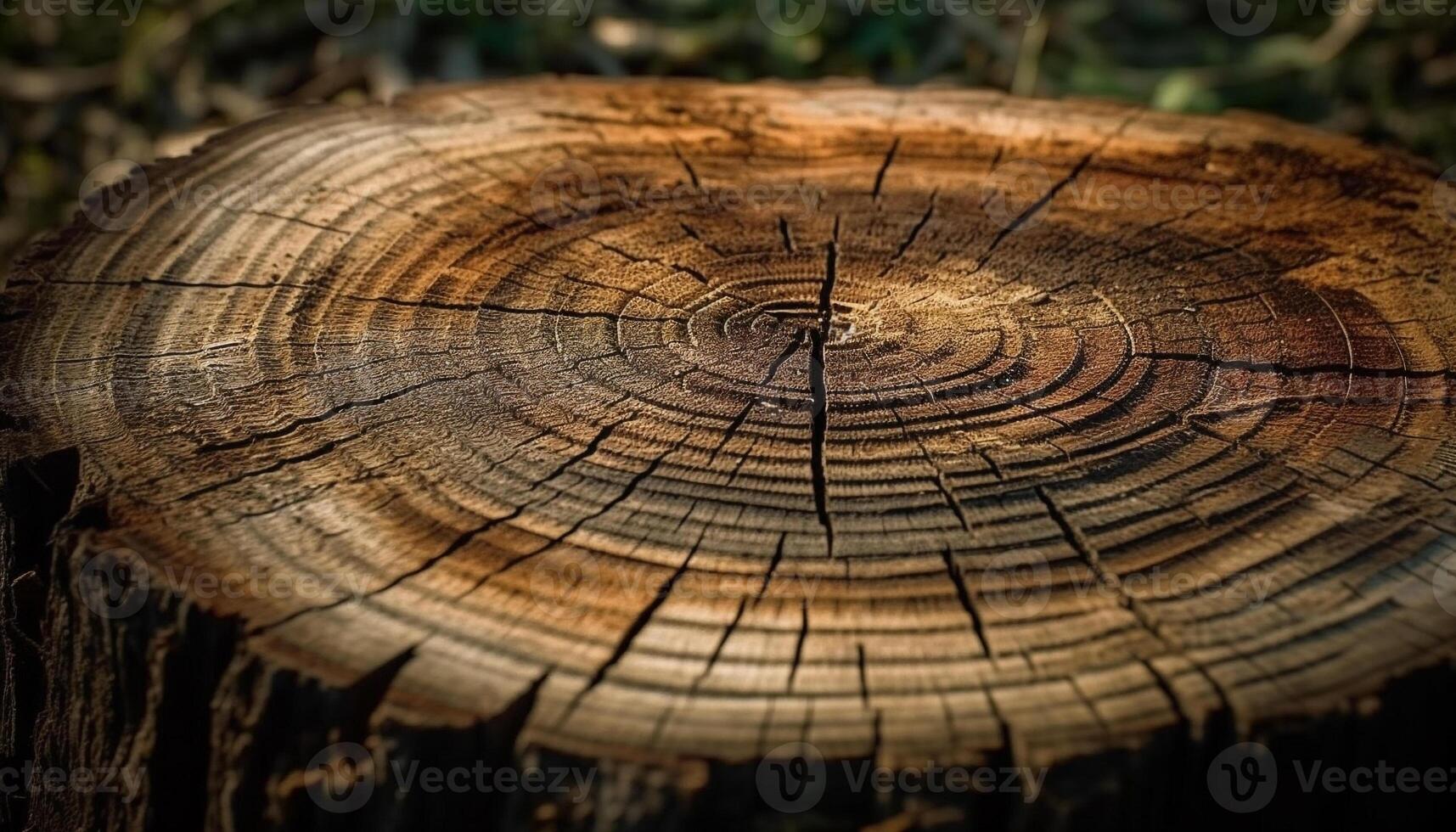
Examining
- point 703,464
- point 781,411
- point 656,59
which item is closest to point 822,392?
point 781,411

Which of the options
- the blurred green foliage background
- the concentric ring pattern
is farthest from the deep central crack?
the blurred green foliage background

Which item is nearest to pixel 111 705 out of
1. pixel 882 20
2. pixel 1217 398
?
pixel 1217 398

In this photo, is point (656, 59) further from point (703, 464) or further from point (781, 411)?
point (703, 464)

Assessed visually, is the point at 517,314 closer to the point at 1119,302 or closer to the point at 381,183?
the point at 381,183

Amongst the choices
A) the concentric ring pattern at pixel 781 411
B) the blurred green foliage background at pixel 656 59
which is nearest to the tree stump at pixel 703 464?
the concentric ring pattern at pixel 781 411

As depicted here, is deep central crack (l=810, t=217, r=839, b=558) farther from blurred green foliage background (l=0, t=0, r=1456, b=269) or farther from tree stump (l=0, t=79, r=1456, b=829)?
blurred green foliage background (l=0, t=0, r=1456, b=269)

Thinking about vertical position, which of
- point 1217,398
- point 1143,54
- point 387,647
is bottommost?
point 387,647
